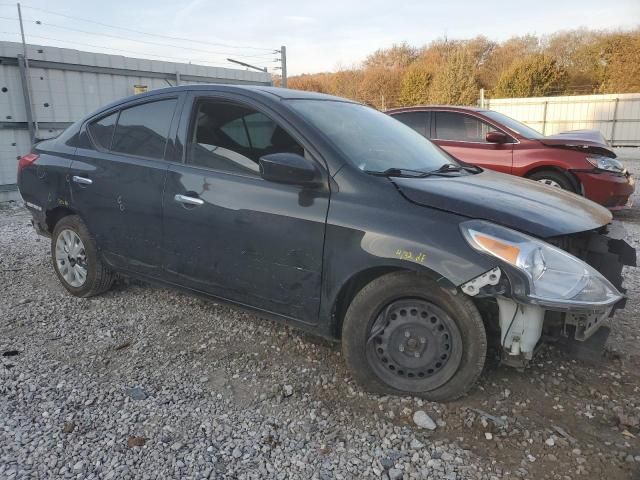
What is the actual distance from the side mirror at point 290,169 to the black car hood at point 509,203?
1.51ft

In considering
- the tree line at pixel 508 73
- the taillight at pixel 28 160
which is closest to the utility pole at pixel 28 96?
the taillight at pixel 28 160

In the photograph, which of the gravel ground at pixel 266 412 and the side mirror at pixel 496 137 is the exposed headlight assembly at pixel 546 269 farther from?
the side mirror at pixel 496 137

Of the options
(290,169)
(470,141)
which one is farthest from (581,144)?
(290,169)

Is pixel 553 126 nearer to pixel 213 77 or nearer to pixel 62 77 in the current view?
pixel 213 77

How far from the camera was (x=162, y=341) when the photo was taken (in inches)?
135

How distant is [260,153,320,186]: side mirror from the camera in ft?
8.76

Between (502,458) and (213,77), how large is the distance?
41.5 ft

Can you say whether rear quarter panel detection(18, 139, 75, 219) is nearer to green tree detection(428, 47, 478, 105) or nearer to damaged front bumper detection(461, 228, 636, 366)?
damaged front bumper detection(461, 228, 636, 366)

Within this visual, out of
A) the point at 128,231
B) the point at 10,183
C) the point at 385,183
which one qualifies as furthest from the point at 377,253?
the point at 10,183

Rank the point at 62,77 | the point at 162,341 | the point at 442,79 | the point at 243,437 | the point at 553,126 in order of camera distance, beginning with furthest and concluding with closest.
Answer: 1. the point at 442,79
2. the point at 553,126
3. the point at 62,77
4. the point at 162,341
5. the point at 243,437

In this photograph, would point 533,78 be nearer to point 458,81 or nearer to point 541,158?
point 458,81

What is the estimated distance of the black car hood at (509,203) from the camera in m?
2.45

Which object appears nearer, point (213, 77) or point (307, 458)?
point (307, 458)

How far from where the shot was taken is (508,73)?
2606 centimetres
